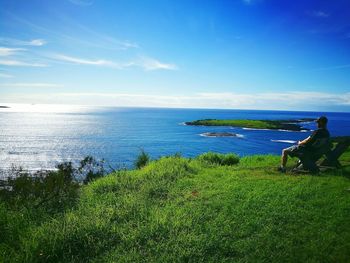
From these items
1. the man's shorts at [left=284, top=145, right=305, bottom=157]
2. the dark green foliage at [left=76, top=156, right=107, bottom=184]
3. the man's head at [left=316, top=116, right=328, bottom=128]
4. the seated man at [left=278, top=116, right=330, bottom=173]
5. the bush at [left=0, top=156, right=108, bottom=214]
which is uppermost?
the man's head at [left=316, top=116, right=328, bottom=128]

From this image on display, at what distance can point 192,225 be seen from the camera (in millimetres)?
8320

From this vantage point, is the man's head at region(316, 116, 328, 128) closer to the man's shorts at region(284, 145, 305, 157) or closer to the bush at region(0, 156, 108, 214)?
the man's shorts at region(284, 145, 305, 157)

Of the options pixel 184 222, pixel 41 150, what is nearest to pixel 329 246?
pixel 184 222

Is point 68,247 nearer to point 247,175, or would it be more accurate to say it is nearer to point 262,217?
point 262,217

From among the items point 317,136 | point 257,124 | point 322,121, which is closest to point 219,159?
point 317,136

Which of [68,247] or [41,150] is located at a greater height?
[68,247]

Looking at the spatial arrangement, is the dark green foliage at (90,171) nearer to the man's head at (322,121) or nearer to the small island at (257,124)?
the man's head at (322,121)

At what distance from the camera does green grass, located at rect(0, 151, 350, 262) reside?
684 centimetres

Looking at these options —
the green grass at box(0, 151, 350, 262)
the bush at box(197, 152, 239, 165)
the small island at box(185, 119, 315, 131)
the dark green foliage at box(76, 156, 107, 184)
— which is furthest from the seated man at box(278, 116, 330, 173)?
the small island at box(185, 119, 315, 131)

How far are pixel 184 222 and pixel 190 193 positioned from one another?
3.31m

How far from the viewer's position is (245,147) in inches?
2645

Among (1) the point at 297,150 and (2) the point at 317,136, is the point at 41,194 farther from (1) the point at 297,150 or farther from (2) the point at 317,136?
(2) the point at 317,136

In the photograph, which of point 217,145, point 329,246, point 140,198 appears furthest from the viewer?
point 217,145

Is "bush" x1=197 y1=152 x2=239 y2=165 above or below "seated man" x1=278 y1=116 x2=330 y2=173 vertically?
below
